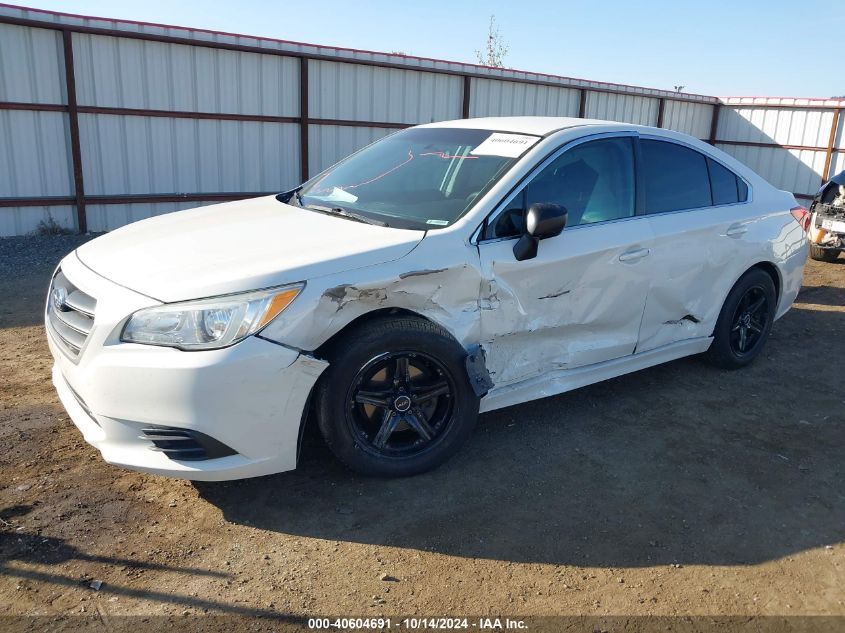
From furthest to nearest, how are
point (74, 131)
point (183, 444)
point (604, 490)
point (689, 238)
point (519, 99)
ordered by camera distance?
point (519, 99)
point (74, 131)
point (689, 238)
point (604, 490)
point (183, 444)

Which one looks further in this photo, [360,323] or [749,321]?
[749,321]

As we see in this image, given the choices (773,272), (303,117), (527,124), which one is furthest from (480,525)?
(303,117)

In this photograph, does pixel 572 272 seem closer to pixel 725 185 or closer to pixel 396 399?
pixel 396 399

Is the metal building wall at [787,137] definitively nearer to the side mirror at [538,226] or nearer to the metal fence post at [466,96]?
the metal fence post at [466,96]

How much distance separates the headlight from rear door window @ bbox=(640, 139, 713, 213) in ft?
8.86

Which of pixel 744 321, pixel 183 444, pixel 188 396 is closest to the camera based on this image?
pixel 188 396

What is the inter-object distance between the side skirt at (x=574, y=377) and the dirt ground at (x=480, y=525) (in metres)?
0.30

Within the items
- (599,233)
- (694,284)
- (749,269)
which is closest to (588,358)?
(599,233)

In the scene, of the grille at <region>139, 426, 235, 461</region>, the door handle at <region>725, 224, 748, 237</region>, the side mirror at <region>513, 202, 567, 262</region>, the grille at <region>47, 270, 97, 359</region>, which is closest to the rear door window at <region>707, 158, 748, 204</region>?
the door handle at <region>725, 224, 748, 237</region>

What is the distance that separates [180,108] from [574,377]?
375 inches

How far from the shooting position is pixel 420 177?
423 cm

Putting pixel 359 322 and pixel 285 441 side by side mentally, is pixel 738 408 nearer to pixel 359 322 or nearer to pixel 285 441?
pixel 359 322

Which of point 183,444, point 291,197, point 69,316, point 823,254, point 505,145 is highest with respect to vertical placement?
point 505,145

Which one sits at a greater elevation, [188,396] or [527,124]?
[527,124]
